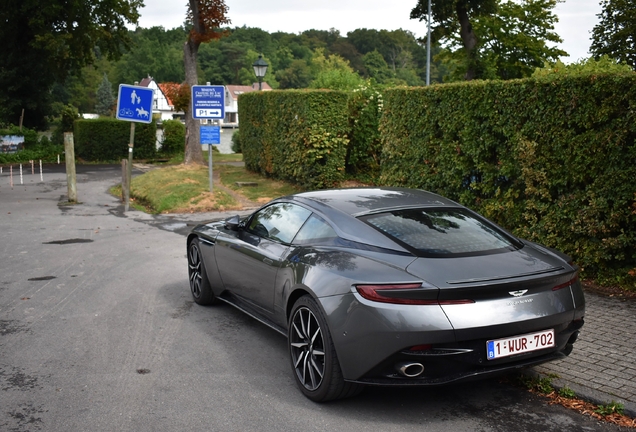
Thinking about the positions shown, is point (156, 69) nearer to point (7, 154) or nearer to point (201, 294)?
point (7, 154)

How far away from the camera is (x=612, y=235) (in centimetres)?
785

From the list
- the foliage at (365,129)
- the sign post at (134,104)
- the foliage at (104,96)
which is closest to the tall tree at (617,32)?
the foliage at (365,129)

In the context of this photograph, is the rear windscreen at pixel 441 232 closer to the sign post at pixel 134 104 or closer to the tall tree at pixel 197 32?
the sign post at pixel 134 104

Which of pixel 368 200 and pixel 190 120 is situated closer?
pixel 368 200

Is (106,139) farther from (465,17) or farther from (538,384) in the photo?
(538,384)

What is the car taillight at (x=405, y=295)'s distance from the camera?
13.8 ft

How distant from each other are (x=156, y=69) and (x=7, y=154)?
8690cm

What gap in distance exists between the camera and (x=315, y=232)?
5.41 metres

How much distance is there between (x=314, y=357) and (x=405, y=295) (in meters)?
0.93

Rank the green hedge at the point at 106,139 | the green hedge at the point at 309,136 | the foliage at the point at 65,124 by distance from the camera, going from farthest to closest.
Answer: the foliage at the point at 65,124 < the green hedge at the point at 106,139 < the green hedge at the point at 309,136

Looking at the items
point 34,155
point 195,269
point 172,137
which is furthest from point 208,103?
point 172,137

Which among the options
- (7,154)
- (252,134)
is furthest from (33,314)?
(7,154)

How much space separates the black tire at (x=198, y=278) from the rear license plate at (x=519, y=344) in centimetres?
382

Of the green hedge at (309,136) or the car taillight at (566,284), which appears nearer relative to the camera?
the car taillight at (566,284)
